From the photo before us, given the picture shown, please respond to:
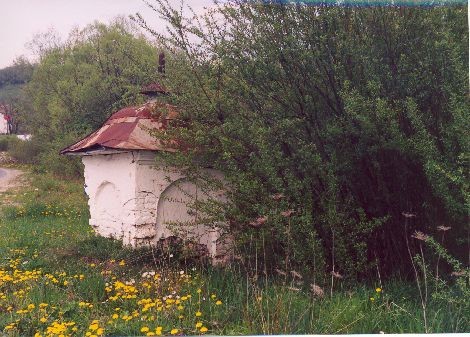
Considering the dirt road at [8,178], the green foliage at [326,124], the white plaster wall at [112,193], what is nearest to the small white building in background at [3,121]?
the dirt road at [8,178]

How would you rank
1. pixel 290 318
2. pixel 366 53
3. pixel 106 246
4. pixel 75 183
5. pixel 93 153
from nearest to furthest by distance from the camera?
pixel 290 318, pixel 366 53, pixel 106 246, pixel 93 153, pixel 75 183

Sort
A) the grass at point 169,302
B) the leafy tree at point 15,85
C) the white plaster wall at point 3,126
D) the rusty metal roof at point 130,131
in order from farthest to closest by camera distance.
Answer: the white plaster wall at point 3,126 → the rusty metal roof at point 130,131 → the leafy tree at point 15,85 → the grass at point 169,302

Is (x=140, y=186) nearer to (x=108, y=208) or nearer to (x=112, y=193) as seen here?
(x=112, y=193)

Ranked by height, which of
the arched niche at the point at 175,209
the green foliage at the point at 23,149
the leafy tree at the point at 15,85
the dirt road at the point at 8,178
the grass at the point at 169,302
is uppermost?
the leafy tree at the point at 15,85

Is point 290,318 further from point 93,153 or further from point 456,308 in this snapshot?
point 93,153

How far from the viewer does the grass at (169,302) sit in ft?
12.0

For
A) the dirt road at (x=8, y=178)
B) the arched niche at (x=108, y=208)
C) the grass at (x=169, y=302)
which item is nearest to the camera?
the grass at (x=169, y=302)

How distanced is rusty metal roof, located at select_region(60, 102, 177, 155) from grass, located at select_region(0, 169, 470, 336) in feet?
4.56

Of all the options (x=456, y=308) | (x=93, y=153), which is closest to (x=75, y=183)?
(x=93, y=153)

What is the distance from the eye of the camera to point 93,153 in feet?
23.2

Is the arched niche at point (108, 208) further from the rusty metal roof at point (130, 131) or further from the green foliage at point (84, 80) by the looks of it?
the green foliage at point (84, 80)

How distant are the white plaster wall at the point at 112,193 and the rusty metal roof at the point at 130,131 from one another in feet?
0.73

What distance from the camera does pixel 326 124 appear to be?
16.0 feet

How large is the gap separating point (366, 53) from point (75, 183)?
5349 mm
